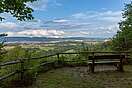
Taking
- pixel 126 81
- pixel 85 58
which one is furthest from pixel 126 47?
pixel 126 81

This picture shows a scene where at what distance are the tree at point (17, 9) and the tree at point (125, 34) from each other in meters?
15.7

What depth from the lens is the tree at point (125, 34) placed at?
25480 millimetres

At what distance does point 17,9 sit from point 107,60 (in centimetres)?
802

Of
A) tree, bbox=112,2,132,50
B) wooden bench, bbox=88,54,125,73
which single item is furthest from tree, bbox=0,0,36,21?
tree, bbox=112,2,132,50

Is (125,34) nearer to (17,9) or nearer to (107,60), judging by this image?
(107,60)

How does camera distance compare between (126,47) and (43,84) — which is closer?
(43,84)

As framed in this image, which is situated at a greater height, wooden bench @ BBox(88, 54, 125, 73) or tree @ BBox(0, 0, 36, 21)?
tree @ BBox(0, 0, 36, 21)

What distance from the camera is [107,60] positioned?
17312mm

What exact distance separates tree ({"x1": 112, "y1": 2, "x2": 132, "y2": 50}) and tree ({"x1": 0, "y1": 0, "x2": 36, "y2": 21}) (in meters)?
15.7

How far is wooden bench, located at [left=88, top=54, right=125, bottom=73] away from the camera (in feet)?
54.6

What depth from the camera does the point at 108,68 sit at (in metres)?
17.8

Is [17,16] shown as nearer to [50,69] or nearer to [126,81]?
[126,81]

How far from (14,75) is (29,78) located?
2.07 feet

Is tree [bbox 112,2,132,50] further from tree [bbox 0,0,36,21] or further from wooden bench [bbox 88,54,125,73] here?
tree [bbox 0,0,36,21]
